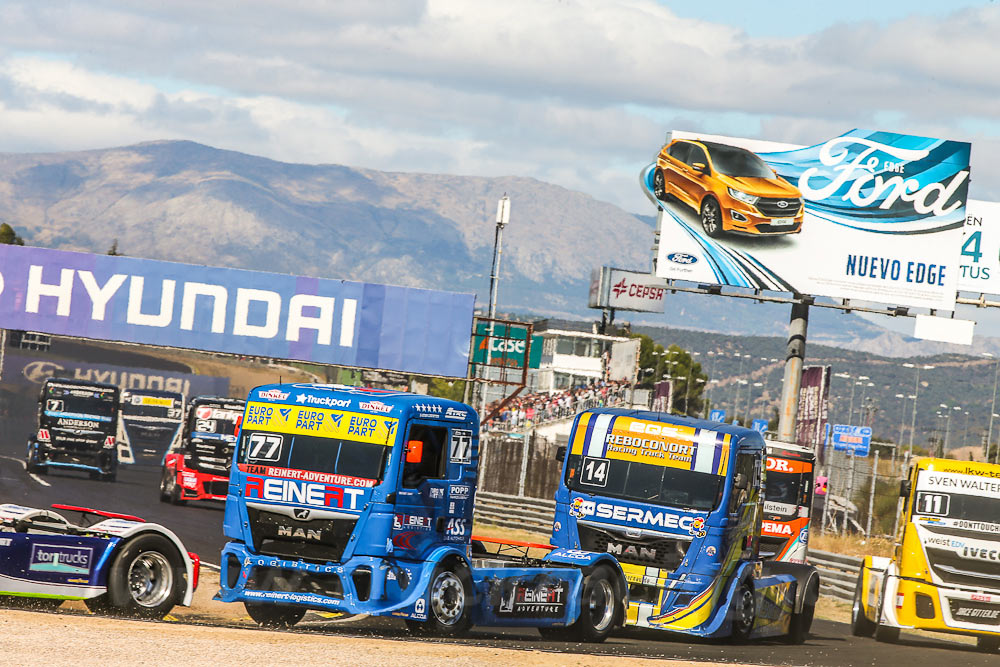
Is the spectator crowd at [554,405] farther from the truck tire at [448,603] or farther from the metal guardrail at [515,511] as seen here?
the truck tire at [448,603]

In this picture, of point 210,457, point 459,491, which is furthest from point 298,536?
point 210,457

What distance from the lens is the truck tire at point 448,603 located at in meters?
15.0

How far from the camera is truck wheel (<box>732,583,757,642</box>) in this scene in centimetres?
1814

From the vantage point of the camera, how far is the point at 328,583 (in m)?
14.6

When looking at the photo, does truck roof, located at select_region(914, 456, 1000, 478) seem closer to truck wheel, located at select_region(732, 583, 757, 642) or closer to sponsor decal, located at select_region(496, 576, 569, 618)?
truck wheel, located at select_region(732, 583, 757, 642)

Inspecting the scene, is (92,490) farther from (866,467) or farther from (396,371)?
(866,467)

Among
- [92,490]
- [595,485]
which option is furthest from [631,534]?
[92,490]

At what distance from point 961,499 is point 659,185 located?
20865 mm

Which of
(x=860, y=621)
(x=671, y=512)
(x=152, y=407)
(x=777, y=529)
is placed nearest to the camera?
(x=671, y=512)

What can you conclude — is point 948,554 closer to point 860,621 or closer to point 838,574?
point 860,621

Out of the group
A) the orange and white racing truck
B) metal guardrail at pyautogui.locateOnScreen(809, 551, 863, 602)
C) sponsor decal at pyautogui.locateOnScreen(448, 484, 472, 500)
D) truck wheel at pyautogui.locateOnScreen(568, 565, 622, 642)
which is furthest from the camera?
metal guardrail at pyautogui.locateOnScreen(809, 551, 863, 602)

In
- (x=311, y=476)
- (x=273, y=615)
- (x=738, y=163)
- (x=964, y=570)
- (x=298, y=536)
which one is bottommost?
A: (x=273, y=615)

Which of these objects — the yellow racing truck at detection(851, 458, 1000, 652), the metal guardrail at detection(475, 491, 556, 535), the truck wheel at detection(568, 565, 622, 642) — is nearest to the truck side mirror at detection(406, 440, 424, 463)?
the truck wheel at detection(568, 565, 622, 642)

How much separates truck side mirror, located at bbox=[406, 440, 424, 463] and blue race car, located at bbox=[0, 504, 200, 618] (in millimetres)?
2694
